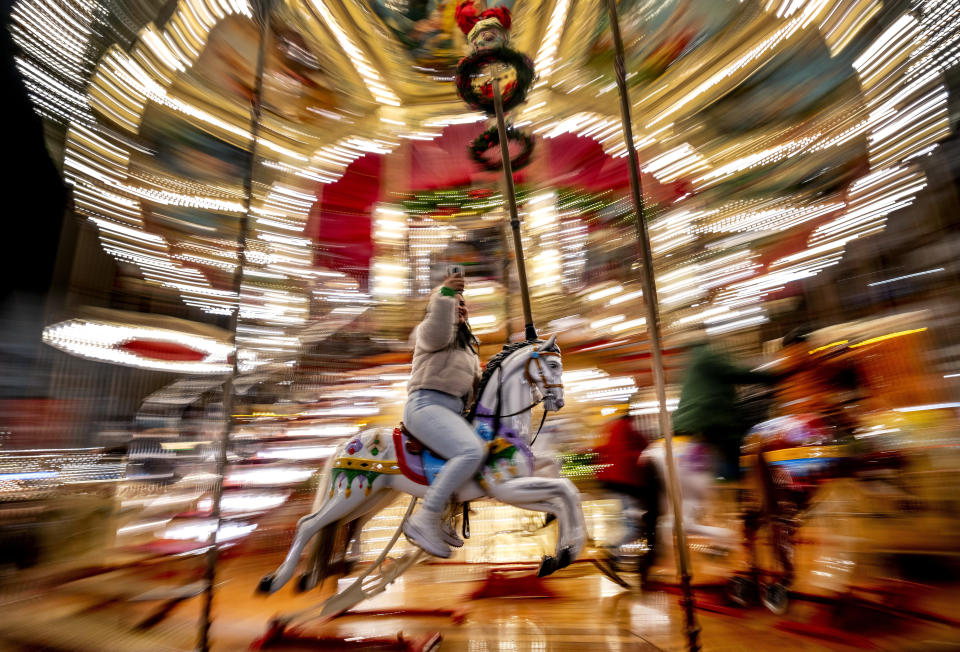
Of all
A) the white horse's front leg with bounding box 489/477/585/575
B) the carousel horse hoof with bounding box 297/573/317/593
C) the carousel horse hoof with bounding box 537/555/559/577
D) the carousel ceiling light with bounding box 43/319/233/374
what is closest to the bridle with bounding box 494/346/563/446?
the white horse's front leg with bounding box 489/477/585/575

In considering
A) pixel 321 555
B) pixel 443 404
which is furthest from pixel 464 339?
pixel 321 555

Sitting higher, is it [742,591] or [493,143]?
[493,143]

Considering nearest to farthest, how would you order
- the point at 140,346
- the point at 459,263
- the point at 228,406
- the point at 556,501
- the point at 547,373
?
the point at 556,501 → the point at 547,373 → the point at 228,406 → the point at 459,263 → the point at 140,346

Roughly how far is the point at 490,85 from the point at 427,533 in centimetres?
245

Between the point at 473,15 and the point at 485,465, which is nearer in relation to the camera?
the point at 485,465

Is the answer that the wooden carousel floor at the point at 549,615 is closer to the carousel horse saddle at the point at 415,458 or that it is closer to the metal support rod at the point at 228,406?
the metal support rod at the point at 228,406

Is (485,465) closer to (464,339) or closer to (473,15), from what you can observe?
(464,339)

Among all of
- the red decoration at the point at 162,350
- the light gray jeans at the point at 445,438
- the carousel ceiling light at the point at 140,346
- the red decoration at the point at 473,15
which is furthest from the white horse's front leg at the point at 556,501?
the red decoration at the point at 162,350

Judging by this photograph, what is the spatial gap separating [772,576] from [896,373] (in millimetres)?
1131

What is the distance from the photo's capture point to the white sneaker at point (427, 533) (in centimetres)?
153

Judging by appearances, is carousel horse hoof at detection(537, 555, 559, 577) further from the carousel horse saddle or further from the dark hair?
the dark hair

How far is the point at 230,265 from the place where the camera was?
4.11m

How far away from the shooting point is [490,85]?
8.45ft

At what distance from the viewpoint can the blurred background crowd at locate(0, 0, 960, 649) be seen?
209cm
